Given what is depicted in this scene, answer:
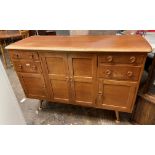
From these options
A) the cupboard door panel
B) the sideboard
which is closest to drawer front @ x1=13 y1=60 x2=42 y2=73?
the sideboard

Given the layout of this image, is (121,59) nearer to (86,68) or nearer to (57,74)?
(86,68)

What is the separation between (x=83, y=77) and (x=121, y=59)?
39cm

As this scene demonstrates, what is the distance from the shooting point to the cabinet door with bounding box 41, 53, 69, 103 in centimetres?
133

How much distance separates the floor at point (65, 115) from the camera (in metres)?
1.65

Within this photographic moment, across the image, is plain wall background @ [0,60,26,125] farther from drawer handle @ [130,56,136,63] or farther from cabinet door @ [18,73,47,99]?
drawer handle @ [130,56,136,63]

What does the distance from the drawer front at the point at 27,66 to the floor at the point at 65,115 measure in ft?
1.99

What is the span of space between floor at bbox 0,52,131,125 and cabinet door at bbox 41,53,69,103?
0.89 ft

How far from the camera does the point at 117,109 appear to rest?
147cm

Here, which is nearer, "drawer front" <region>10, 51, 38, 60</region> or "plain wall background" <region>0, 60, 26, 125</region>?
"plain wall background" <region>0, 60, 26, 125</region>

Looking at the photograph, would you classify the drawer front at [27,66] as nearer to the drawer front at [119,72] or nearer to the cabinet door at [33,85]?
the cabinet door at [33,85]
